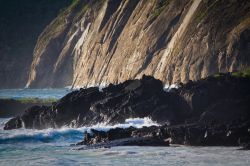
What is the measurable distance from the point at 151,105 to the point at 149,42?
54084 millimetres

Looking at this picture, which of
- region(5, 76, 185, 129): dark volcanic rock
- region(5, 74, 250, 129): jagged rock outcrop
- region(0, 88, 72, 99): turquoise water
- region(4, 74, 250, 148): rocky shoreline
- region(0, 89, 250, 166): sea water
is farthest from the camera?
region(0, 88, 72, 99): turquoise water

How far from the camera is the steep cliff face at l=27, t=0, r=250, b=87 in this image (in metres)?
86.8

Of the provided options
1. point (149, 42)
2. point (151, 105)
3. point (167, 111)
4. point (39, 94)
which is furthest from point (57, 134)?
point (39, 94)

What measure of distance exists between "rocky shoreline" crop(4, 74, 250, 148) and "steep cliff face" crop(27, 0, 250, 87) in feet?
94.2

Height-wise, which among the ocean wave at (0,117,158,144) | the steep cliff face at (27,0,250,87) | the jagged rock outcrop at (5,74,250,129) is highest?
the steep cliff face at (27,0,250,87)

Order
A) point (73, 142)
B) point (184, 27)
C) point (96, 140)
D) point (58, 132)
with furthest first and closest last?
point (184, 27) → point (58, 132) → point (73, 142) → point (96, 140)

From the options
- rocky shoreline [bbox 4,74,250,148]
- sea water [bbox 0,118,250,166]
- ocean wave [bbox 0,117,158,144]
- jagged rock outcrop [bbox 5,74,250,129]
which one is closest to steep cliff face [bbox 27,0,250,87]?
jagged rock outcrop [bbox 5,74,250,129]

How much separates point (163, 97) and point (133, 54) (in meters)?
58.9

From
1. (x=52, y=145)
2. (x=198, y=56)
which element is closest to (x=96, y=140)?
(x=52, y=145)

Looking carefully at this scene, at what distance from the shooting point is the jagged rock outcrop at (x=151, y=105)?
159 ft

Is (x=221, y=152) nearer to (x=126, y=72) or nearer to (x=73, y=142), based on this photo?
(x=73, y=142)

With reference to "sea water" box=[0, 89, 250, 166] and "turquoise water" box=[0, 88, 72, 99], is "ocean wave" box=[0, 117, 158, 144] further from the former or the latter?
"turquoise water" box=[0, 88, 72, 99]

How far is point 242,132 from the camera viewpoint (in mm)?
41062

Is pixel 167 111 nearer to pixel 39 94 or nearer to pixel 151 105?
pixel 151 105
